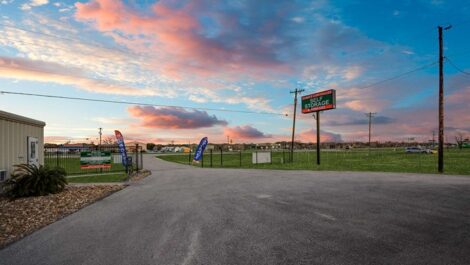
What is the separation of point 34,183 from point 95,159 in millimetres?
10570

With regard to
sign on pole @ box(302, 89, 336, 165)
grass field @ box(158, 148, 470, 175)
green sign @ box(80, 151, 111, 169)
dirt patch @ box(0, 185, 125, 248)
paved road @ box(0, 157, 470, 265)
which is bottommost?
grass field @ box(158, 148, 470, 175)

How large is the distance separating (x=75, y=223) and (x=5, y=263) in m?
2.66

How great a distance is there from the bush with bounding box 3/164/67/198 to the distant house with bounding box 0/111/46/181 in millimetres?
596

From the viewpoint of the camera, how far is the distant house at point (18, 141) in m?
12.5

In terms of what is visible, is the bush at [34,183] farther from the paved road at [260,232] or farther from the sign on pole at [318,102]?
the sign on pole at [318,102]

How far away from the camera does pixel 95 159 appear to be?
2256 centimetres

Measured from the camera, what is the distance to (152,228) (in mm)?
7035

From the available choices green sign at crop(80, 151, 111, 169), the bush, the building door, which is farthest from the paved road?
green sign at crop(80, 151, 111, 169)

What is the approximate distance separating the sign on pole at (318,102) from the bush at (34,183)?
25973mm

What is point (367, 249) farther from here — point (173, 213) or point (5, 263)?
point (5, 263)

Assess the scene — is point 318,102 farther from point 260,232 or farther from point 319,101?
point 260,232

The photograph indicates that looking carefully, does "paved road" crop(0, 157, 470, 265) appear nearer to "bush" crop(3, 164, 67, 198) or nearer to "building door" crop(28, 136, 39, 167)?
"bush" crop(3, 164, 67, 198)

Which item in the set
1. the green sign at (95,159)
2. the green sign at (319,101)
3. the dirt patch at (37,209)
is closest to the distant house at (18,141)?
the dirt patch at (37,209)

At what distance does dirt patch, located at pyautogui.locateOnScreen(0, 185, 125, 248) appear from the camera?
7.48 meters
